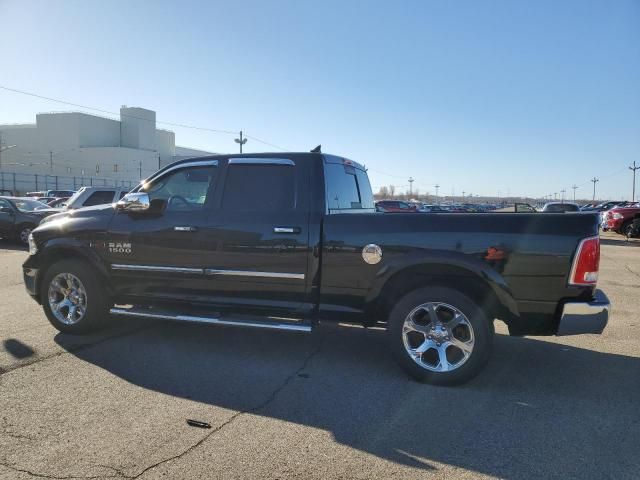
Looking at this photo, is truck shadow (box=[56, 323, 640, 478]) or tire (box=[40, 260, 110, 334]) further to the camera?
tire (box=[40, 260, 110, 334])

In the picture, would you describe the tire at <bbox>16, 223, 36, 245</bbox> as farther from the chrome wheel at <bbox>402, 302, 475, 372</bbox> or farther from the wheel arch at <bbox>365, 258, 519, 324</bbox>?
the chrome wheel at <bbox>402, 302, 475, 372</bbox>

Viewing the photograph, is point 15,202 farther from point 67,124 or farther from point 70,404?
point 67,124

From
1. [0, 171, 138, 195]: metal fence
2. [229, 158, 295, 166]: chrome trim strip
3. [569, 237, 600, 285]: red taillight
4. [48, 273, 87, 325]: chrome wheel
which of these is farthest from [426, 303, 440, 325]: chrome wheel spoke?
[0, 171, 138, 195]: metal fence

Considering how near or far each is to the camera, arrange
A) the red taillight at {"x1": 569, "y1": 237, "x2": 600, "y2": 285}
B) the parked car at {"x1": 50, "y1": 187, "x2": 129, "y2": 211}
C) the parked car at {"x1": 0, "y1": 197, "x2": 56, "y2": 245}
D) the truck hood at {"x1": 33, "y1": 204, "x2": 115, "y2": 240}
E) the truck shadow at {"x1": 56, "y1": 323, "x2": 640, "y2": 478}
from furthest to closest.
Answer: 1. the parked car at {"x1": 0, "y1": 197, "x2": 56, "y2": 245}
2. the parked car at {"x1": 50, "y1": 187, "x2": 129, "y2": 211}
3. the truck hood at {"x1": 33, "y1": 204, "x2": 115, "y2": 240}
4. the red taillight at {"x1": 569, "y1": 237, "x2": 600, "y2": 285}
5. the truck shadow at {"x1": 56, "y1": 323, "x2": 640, "y2": 478}

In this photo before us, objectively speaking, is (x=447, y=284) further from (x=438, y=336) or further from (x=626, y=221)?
(x=626, y=221)

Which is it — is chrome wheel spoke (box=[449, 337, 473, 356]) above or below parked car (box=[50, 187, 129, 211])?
below

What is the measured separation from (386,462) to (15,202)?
54.0ft

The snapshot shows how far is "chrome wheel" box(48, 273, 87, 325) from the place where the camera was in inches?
218

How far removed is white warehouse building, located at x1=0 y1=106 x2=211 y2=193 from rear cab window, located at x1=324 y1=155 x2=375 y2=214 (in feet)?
265

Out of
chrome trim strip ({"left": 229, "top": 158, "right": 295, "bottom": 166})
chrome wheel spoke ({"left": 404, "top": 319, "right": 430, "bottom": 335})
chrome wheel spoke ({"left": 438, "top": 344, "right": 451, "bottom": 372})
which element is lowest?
chrome wheel spoke ({"left": 438, "top": 344, "right": 451, "bottom": 372})

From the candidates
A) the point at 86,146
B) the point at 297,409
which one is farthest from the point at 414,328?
the point at 86,146

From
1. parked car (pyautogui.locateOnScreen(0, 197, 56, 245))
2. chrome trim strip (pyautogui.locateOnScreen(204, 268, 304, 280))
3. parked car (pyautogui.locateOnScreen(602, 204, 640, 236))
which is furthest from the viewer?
parked car (pyautogui.locateOnScreen(602, 204, 640, 236))

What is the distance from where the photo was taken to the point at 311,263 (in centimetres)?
456


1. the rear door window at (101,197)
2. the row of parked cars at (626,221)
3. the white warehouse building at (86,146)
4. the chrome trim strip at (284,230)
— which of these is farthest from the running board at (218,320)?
the white warehouse building at (86,146)
